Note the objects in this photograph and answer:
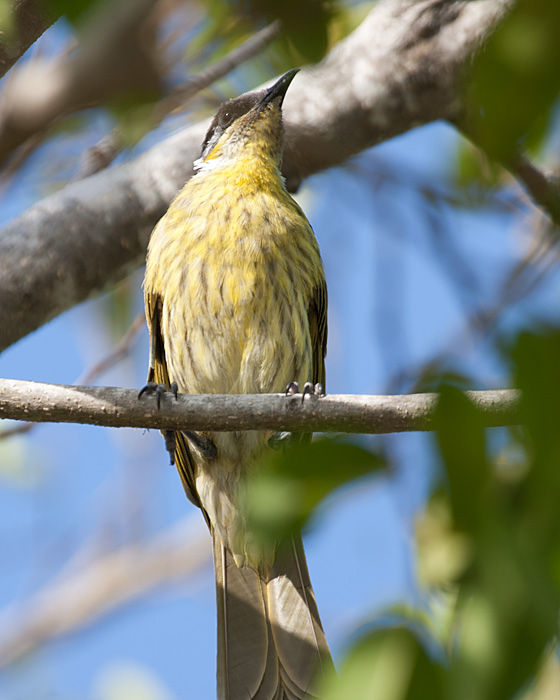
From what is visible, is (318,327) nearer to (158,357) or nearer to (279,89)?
(158,357)

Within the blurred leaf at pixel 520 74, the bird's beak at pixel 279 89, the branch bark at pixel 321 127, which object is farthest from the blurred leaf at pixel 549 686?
the bird's beak at pixel 279 89

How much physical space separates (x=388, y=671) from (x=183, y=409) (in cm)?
139

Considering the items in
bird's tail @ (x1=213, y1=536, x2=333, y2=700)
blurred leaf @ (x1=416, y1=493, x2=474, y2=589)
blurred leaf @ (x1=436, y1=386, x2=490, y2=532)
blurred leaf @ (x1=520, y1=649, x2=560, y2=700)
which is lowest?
bird's tail @ (x1=213, y1=536, x2=333, y2=700)

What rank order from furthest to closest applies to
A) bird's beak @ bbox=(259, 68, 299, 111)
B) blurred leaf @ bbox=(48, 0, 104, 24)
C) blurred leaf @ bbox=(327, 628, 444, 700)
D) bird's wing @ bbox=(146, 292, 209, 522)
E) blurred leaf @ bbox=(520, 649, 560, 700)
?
bird's beak @ bbox=(259, 68, 299, 111) → bird's wing @ bbox=(146, 292, 209, 522) → blurred leaf @ bbox=(520, 649, 560, 700) → blurred leaf @ bbox=(327, 628, 444, 700) → blurred leaf @ bbox=(48, 0, 104, 24)

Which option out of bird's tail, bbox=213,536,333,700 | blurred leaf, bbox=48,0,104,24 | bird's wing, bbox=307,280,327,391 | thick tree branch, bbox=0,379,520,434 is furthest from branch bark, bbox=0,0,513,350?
blurred leaf, bbox=48,0,104,24

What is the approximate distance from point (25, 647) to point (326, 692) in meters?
6.60

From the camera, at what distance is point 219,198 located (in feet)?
11.4

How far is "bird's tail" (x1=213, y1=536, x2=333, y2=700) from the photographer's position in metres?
3.14

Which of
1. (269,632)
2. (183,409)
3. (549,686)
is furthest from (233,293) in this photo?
(549,686)

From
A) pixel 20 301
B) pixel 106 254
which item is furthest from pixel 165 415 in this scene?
pixel 106 254

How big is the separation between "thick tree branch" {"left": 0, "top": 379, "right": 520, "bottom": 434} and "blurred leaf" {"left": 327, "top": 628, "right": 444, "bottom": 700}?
117 centimetres

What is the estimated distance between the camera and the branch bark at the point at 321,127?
3.24 metres

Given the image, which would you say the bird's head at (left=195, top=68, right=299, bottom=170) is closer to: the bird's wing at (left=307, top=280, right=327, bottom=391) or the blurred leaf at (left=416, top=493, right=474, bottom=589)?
the bird's wing at (left=307, top=280, right=327, bottom=391)

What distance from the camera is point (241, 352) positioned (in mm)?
3227
